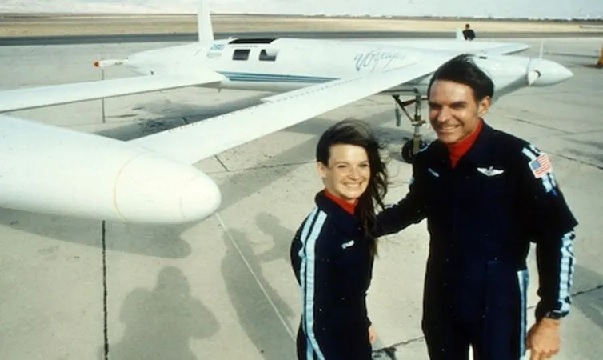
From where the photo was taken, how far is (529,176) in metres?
2.32

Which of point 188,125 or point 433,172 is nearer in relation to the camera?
point 433,172

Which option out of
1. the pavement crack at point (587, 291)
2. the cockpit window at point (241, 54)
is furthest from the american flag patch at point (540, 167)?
the cockpit window at point (241, 54)

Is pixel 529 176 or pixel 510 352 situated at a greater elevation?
pixel 529 176

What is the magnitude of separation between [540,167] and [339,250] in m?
1.15

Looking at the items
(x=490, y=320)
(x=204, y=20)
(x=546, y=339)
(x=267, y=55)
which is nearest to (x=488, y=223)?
(x=490, y=320)

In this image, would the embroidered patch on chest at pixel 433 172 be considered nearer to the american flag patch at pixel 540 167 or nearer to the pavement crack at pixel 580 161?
the american flag patch at pixel 540 167

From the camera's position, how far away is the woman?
2.29 meters

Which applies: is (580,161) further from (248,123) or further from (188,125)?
(188,125)

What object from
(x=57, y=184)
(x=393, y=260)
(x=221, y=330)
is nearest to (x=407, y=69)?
(x=393, y=260)

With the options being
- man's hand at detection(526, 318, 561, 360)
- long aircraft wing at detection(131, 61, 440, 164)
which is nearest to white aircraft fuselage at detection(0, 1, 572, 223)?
long aircraft wing at detection(131, 61, 440, 164)

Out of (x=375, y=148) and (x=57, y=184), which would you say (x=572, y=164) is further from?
(x=57, y=184)

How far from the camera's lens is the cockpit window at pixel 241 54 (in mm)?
11430

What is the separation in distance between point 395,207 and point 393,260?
2.93m

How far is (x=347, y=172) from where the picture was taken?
2.37 meters
